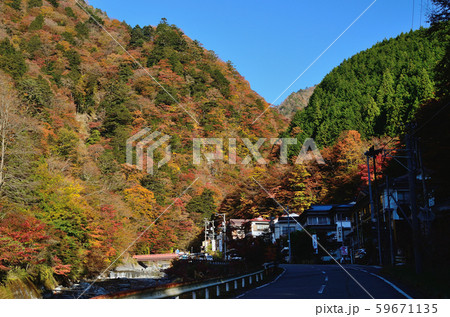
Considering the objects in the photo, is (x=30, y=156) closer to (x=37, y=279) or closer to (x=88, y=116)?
(x=37, y=279)

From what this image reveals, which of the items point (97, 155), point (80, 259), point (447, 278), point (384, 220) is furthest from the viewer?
point (97, 155)

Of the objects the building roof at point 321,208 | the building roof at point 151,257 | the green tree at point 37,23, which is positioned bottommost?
the building roof at point 151,257

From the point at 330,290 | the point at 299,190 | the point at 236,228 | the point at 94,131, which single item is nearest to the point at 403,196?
the point at 236,228

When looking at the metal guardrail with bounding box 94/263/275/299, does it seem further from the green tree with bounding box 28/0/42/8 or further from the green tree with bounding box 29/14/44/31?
the green tree with bounding box 28/0/42/8

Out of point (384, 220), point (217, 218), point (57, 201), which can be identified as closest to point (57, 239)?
point (57, 201)

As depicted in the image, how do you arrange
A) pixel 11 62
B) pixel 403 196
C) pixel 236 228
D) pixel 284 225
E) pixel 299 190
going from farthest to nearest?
pixel 284 225
pixel 299 190
pixel 11 62
pixel 236 228
pixel 403 196

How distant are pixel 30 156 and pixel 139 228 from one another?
2558 cm

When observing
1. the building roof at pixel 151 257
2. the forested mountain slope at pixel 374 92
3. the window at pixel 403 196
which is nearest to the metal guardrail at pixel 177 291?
the window at pixel 403 196

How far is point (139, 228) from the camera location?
53.7 meters

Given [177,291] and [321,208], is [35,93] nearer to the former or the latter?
[321,208]

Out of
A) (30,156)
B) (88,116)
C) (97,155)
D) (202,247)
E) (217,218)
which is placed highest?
(88,116)

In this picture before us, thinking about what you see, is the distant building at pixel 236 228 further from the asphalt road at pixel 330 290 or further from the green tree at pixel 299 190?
the asphalt road at pixel 330 290

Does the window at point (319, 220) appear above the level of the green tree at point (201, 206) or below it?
below

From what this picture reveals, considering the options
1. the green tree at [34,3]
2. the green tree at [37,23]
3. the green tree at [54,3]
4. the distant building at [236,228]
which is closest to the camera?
the distant building at [236,228]
